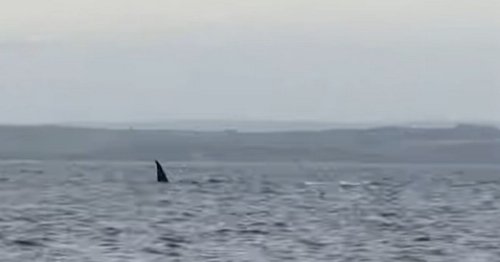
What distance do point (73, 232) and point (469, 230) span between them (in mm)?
12174

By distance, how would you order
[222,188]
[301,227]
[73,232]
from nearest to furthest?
1. [73,232]
2. [301,227]
3. [222,188]

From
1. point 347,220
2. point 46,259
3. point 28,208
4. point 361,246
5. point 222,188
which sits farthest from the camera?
point 222,188

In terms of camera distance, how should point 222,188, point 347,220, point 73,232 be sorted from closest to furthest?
point 73,232, point 347,220, point 222,188

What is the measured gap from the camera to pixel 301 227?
164 feet

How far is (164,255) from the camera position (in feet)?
128

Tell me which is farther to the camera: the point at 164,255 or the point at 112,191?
the point at 112,191

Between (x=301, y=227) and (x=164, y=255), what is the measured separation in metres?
11.5

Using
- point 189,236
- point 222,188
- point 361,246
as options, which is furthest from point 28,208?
point 222,188

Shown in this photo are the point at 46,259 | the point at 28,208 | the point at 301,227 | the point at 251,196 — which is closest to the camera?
the point at 46,259

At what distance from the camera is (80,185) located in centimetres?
9419

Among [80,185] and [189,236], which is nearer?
[189,236]

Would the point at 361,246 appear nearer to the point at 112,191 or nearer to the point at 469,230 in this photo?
the point at 469,230

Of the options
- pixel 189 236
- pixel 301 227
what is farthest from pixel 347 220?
pixel 189 236

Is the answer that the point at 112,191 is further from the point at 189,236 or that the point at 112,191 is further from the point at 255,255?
the point at 255,255
